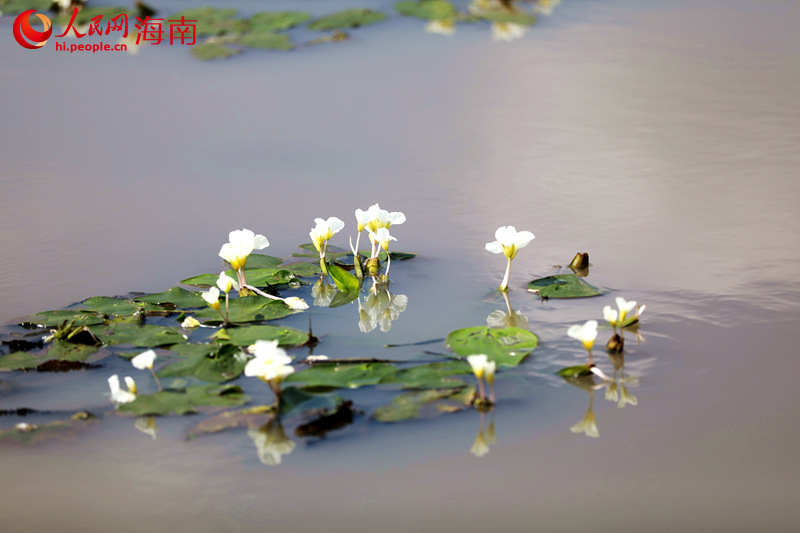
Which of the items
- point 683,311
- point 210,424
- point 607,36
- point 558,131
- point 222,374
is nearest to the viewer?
point 210,424

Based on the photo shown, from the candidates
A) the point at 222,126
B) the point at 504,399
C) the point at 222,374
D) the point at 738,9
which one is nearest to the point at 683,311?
the point at 504,399

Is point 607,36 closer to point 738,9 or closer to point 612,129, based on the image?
point 738,9

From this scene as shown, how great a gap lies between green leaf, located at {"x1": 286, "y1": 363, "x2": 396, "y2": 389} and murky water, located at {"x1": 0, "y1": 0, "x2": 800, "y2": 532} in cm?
3

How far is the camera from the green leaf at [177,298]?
1.61m

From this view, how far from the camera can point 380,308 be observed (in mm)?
1647

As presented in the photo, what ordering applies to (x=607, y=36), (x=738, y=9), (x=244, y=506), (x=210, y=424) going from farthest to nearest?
(x=738, y=9), (x=607, y=36), (x=210, y=424), (x=244, y=506)

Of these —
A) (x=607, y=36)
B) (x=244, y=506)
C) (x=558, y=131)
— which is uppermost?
(x=607, y=36)

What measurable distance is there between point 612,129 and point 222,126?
51.5 inches

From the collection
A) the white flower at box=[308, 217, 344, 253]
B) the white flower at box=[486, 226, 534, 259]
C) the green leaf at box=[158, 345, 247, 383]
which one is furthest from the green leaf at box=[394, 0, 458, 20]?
the green leaf at box=[158, 345, 247, 383]

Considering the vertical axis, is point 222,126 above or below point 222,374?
above

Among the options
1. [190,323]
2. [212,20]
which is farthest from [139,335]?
[212,20]

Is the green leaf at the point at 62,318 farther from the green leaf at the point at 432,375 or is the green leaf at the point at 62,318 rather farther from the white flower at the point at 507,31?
the white flower at the point at 507,31

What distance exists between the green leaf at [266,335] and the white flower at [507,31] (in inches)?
95.7

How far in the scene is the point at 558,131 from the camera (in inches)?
104
